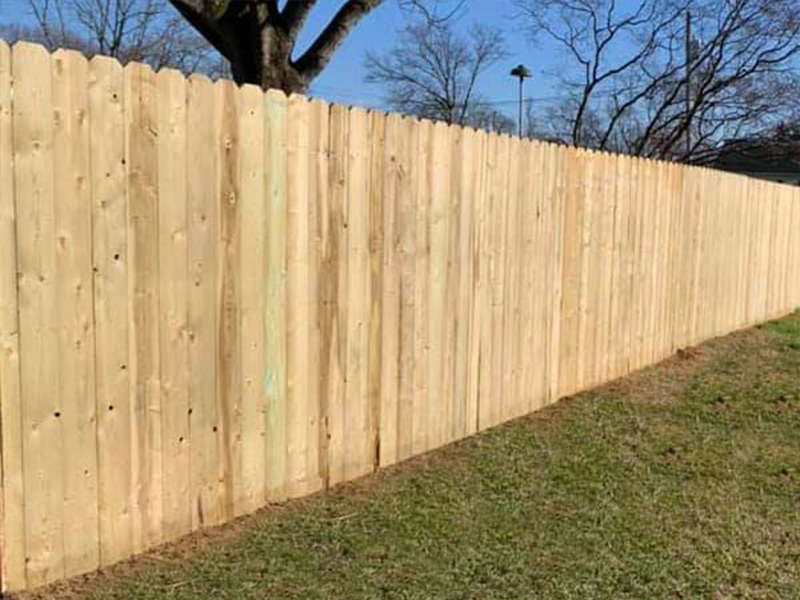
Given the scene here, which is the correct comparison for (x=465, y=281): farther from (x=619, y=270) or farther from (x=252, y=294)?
(x=619, y=270)

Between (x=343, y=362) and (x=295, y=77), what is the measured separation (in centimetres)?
600

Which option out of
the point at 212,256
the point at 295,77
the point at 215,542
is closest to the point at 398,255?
the point at 212,256

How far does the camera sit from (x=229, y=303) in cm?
351

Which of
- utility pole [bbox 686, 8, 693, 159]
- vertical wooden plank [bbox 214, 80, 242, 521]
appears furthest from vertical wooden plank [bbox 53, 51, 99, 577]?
utility pole [bbox 686, 8, 693, 159]

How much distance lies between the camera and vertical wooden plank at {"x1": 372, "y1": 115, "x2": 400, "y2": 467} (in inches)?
168

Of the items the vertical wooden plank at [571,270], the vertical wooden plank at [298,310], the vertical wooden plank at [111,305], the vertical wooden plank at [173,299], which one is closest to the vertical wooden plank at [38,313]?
the vertical wooden plank at [111,305]

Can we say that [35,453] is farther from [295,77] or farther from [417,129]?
[295,77]

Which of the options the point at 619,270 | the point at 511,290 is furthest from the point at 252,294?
the point at 619,270

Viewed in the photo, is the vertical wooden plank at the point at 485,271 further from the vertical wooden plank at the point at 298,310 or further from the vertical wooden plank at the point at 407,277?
the vertical wooden plank at the point at 298,310

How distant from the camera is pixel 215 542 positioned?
3420 millimetres

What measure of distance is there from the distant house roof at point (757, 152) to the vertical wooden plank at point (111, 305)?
2179 cm

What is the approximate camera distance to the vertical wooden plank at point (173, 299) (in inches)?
126

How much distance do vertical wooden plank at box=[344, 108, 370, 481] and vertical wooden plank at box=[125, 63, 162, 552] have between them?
1.12 meters

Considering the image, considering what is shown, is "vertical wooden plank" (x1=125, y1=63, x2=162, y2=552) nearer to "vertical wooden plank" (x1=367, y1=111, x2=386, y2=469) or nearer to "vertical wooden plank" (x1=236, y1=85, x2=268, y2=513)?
"vertical wooden plank" (x1=236, y1=85, x2=268, y2=513)
